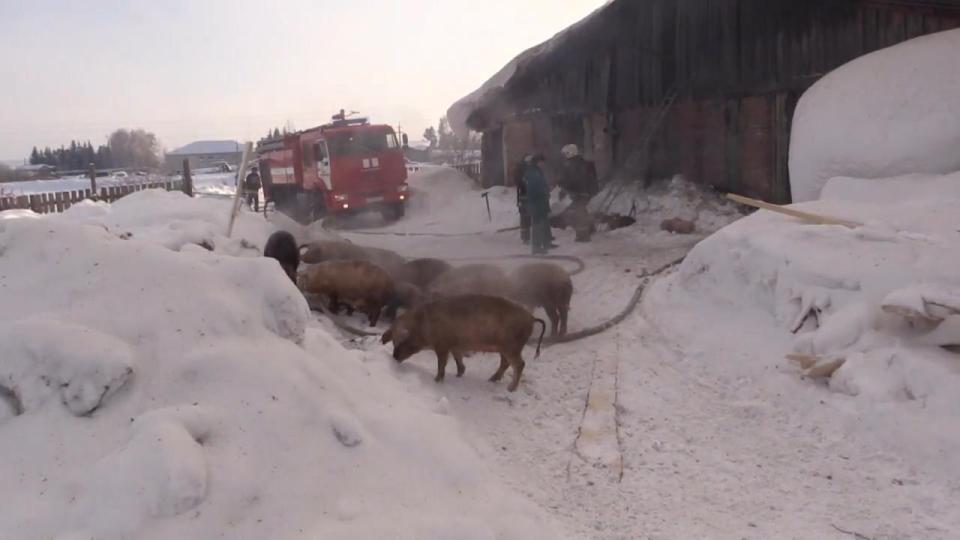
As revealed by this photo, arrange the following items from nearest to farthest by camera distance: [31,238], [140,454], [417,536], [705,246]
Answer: [140,454], [417,536], [31,238], [705,246]

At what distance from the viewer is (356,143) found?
20594 mm

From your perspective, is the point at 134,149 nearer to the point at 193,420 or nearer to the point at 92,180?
the point at 92,180

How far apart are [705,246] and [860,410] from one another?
3943mm

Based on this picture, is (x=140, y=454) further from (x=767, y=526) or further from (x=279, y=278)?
(x=767, y=526)

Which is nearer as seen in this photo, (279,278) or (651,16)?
(279,278)

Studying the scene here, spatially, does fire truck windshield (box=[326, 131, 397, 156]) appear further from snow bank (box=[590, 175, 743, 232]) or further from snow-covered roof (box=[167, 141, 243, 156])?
snow-covered roof (box=[167, 141, 243, 156])

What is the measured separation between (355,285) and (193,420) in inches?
196

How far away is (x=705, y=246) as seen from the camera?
8922 mm

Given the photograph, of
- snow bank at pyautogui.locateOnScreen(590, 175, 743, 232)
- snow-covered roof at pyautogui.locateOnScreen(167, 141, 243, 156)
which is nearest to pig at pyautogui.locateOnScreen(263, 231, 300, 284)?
snow bank at pyautogui.locateOnScreen(590, 175, 743, 232)

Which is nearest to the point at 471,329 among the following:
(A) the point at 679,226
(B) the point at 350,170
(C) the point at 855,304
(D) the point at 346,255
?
(C) the point at 855,304

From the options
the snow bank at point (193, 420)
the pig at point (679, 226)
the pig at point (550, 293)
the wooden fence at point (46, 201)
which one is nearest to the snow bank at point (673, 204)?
the pig at point (679, 226)

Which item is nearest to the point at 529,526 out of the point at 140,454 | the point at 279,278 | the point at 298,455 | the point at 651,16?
the point at 298,455

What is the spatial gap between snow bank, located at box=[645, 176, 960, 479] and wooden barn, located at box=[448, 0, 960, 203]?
14.6 ft

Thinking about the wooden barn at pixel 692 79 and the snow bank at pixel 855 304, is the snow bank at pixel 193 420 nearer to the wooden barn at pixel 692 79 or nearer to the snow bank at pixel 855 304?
the snow bank at pixel 855 304
